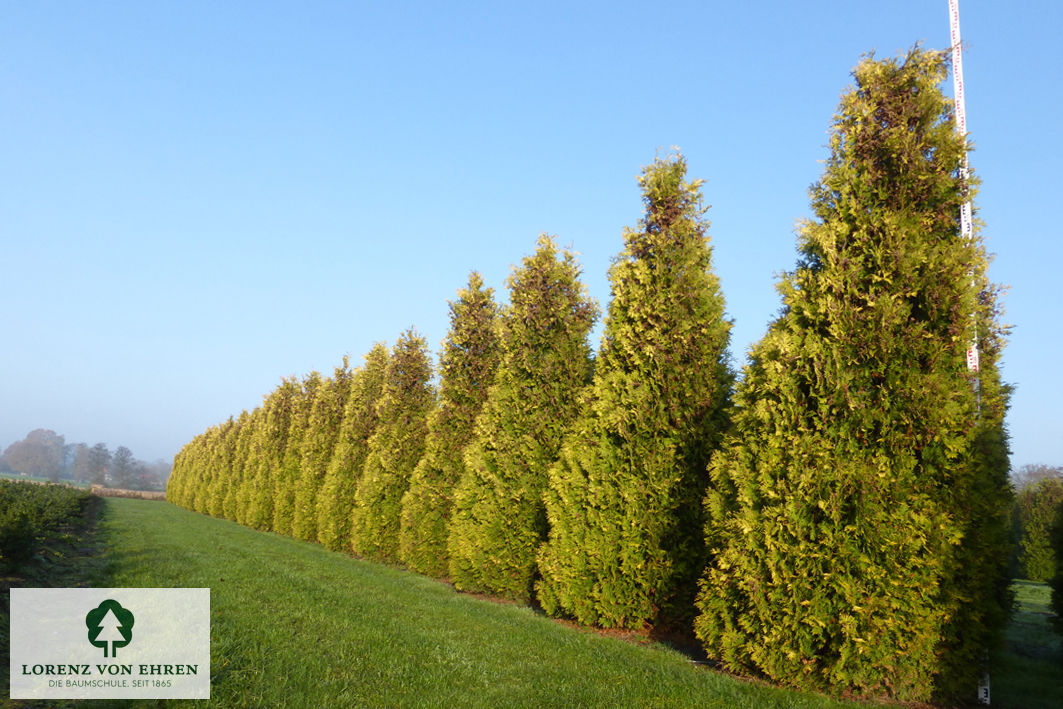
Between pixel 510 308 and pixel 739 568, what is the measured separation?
6.98 meters

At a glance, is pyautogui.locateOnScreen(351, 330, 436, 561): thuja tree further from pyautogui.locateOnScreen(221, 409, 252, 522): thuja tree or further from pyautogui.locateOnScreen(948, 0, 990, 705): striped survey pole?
pyautogui.locateOnScreen(221, 409, 252, 522): thuja tree

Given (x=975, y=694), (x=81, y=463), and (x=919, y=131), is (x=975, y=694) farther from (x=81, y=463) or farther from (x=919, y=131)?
(x=81, y=463)

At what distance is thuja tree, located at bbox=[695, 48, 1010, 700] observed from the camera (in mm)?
5898

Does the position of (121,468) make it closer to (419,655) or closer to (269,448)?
(269,448)

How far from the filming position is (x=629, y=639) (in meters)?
8.52

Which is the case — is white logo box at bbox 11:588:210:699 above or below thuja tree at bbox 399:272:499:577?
below

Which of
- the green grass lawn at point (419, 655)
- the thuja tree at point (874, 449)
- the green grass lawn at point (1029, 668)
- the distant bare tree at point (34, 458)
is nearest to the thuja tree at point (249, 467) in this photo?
the green grass lawn at point (419, 655)

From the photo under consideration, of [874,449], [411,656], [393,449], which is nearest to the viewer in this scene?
[874,449]

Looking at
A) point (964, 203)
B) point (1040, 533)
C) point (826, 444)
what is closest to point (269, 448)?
point (826, 444)

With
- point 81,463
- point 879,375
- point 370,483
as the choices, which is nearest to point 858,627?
point 879,375

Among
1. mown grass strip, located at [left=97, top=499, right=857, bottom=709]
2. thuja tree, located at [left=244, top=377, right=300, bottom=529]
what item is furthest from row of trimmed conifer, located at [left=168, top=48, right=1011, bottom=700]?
thuja tree, located at [left=244, top=377, right=300, bottom=529]

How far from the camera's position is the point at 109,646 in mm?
6238

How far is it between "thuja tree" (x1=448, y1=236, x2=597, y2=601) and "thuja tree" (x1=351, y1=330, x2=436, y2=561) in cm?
467

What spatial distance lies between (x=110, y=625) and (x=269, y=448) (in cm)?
2301
